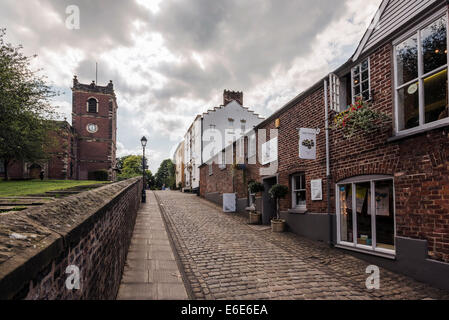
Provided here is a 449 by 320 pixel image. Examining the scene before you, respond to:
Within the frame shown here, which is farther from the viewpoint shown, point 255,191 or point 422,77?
point 255,191

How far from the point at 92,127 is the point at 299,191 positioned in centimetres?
3910

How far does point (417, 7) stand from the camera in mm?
5957

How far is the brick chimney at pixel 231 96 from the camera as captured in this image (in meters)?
29.6

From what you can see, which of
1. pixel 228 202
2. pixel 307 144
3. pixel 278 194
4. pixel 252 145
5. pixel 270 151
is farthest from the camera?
pixel 228 202

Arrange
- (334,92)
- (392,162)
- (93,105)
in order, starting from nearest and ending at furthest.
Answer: (392,162)
(334,92)
(93,105)

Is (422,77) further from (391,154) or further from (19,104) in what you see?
(19,104)

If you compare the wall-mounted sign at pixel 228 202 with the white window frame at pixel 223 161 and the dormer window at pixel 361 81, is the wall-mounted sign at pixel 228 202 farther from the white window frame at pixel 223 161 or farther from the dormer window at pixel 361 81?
the dormer window at pixel 361 81

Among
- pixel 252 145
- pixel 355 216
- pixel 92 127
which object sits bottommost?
pixel 355 216

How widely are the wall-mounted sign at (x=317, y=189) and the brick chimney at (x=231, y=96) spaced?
71.1ft

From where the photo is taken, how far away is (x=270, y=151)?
12742 mm

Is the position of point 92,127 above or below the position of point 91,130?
above

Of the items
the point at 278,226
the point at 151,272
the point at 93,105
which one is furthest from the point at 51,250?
the point at 93,105

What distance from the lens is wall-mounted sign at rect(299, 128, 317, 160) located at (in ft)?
29.4

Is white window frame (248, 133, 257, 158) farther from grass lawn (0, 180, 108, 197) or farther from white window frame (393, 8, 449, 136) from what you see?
grass lawn (0, 180, 108, 197)
